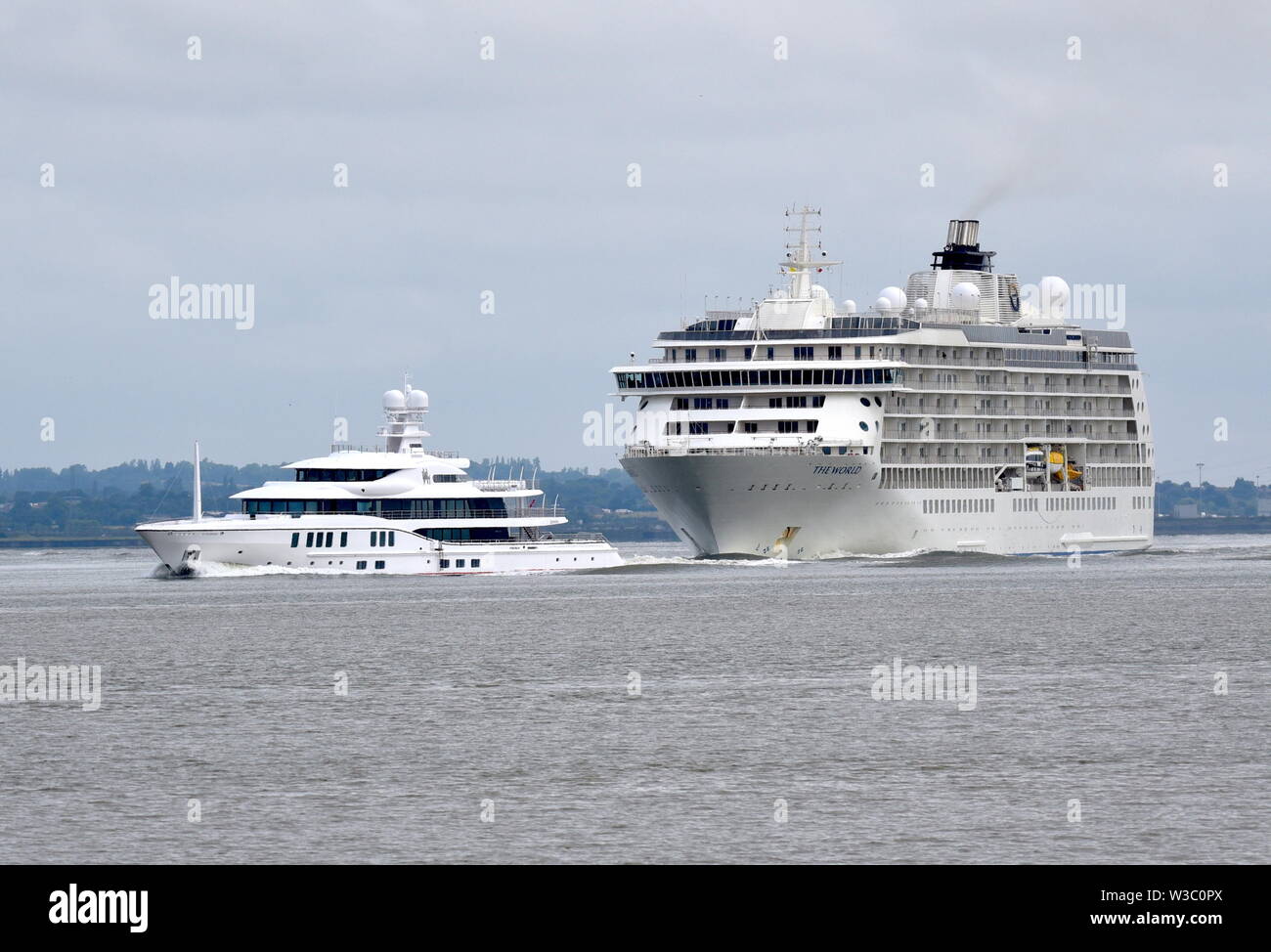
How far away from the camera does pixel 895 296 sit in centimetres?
13212

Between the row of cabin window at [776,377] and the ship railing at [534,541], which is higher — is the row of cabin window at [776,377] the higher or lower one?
the higher one

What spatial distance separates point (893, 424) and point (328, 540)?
32.8 metres

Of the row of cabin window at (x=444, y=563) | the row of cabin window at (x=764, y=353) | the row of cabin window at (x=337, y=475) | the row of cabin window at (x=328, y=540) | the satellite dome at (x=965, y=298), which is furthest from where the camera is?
the satellite dome at (x=965, y=298)

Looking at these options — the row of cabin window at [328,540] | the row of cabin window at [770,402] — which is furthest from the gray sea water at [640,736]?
the row of cabin window at [770,402]

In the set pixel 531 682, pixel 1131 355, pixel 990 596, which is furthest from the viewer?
pixel 1131 355

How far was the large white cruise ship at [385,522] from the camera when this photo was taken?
100 metres

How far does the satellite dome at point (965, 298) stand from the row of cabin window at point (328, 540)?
43906 millimetres

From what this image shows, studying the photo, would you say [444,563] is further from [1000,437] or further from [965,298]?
[965,298]

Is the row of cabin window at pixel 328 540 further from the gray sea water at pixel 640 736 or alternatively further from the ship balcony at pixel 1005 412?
the ship balcony at pixel 1005 412

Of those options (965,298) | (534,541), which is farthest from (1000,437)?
(534,541)

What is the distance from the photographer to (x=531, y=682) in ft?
188
